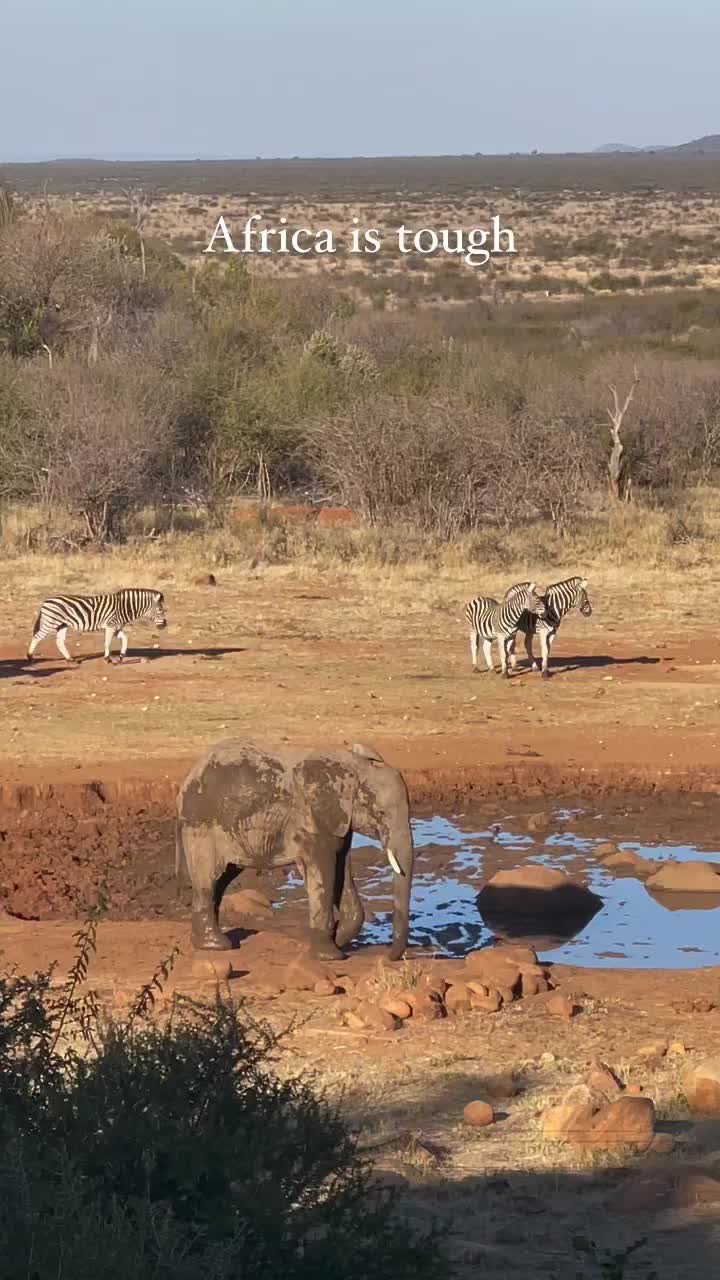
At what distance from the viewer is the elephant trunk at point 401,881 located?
34.9ft

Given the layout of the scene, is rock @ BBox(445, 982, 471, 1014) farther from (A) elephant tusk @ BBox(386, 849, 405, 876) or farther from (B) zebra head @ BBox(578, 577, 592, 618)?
(B) zebra head @ BBox(578, 577, 592, 618)

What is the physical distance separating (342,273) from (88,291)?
145 feet

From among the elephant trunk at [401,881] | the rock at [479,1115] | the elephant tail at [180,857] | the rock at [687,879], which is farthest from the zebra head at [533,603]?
the rock at [479,1115]

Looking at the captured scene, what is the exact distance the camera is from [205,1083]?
6.02 meters

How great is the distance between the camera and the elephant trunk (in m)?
10.6

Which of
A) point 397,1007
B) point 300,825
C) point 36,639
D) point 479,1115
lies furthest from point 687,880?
point 36,639

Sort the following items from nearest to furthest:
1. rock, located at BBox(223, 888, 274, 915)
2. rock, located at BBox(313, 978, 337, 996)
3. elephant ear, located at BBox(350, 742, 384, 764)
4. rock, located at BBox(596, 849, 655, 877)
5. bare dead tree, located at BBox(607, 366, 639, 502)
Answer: rock, located at BBox(313, 978, 337, 996) < elephant ear, located at BBox(350, 742, 384, 764) < rock, located at BBox(223, 888, 274, 915) < rock, located at BBox(596, 849, 655, 877) < bare dead tree, located at BBox(607, 366, 639, 502)

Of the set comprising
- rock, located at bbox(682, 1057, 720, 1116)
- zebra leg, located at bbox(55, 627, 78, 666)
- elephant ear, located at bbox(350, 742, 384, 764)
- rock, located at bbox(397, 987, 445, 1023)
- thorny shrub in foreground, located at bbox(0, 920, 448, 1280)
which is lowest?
zebra leg, located at bbox(55, 627, 78, 666)

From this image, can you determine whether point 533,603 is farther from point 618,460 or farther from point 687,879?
point 618,460

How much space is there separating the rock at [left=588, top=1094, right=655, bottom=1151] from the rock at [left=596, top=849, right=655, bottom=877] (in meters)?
5.65

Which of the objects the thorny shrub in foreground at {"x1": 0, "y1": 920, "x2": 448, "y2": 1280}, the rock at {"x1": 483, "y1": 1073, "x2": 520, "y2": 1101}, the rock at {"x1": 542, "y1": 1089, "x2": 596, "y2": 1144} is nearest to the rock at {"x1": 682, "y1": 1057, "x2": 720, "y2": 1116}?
the rock at {"x1": 542, "y1": 1089, "x2": 596, "y2": 1144}

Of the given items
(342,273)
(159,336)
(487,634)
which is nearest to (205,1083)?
(487,634)

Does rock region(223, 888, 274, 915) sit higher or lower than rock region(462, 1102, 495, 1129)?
lower

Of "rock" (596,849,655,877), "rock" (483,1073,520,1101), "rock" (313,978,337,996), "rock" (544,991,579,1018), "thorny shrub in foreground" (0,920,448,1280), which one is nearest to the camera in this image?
"thorny shrub in foreground" (0,920,448,1280)
